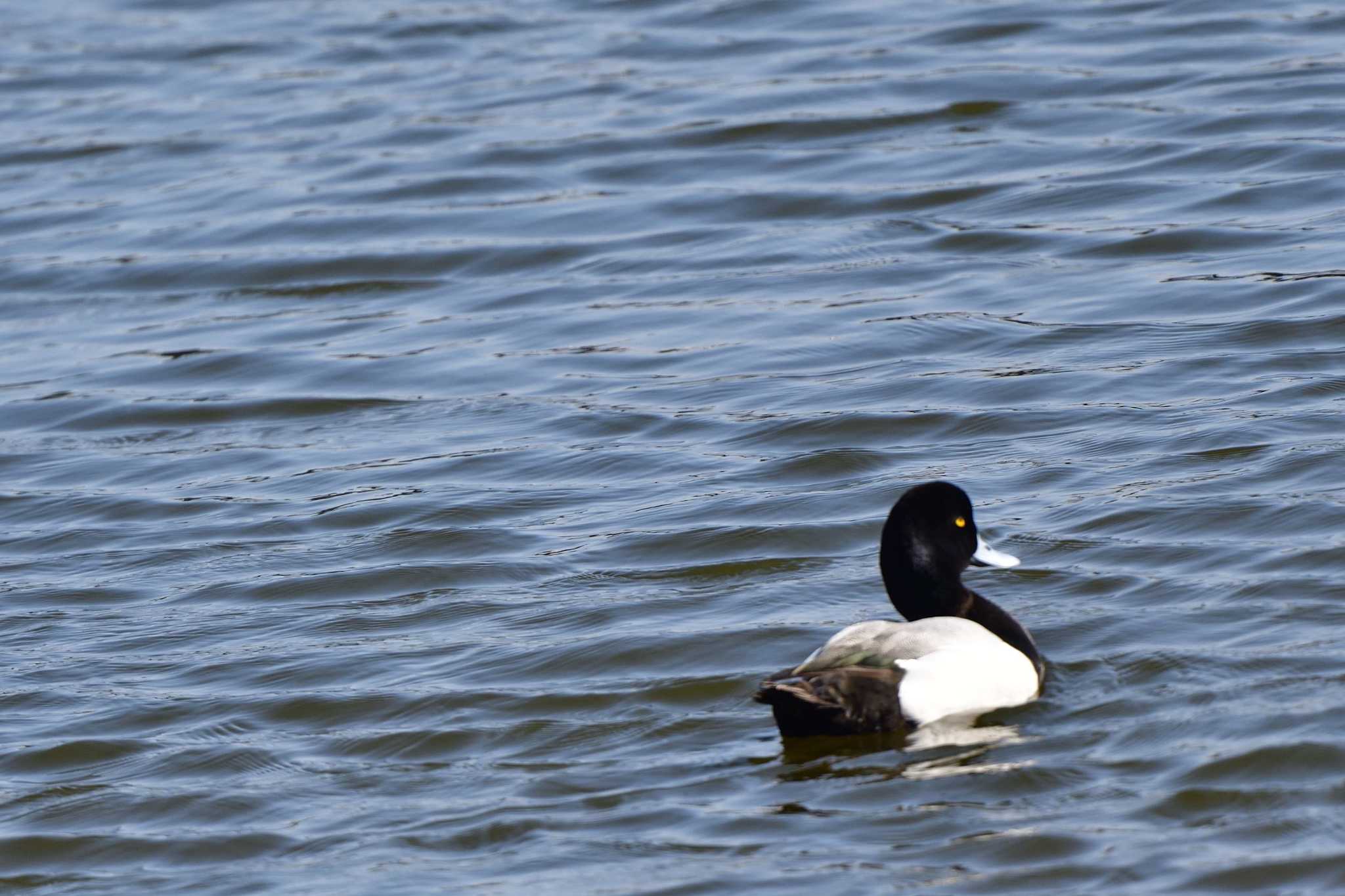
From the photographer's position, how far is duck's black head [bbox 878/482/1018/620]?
6.90 m

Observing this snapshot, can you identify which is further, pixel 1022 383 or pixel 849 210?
pixel 849 210

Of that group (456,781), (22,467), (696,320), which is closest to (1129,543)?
(456,781)

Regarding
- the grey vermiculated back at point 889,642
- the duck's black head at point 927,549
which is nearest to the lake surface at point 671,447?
the grey vermiculated back at point 889,642

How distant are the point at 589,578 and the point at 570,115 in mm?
9302

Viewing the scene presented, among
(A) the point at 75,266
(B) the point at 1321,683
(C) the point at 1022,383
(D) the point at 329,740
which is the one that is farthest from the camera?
(A) the point at 75,266

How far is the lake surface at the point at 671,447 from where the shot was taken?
238 inches

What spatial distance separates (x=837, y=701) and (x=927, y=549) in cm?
83

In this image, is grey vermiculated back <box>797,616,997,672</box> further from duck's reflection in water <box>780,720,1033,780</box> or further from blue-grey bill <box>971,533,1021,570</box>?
blue-grey bill <box>971,533,1021,570</box>

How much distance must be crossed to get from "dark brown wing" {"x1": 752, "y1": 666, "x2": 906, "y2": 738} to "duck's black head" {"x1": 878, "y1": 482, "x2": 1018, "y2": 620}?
58 cm

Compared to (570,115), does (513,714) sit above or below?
below

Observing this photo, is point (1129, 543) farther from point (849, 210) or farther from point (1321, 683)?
point (849, 210)

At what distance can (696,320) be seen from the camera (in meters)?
12.0

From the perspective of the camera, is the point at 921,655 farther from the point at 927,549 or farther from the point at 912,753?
the point at 927,549

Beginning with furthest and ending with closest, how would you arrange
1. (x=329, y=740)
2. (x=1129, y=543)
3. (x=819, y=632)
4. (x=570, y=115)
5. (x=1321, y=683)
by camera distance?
(x=570, y=115), (x=1129, y=543), (x=819, y=632), (x=329, y=740), (x=1321, y=683)
